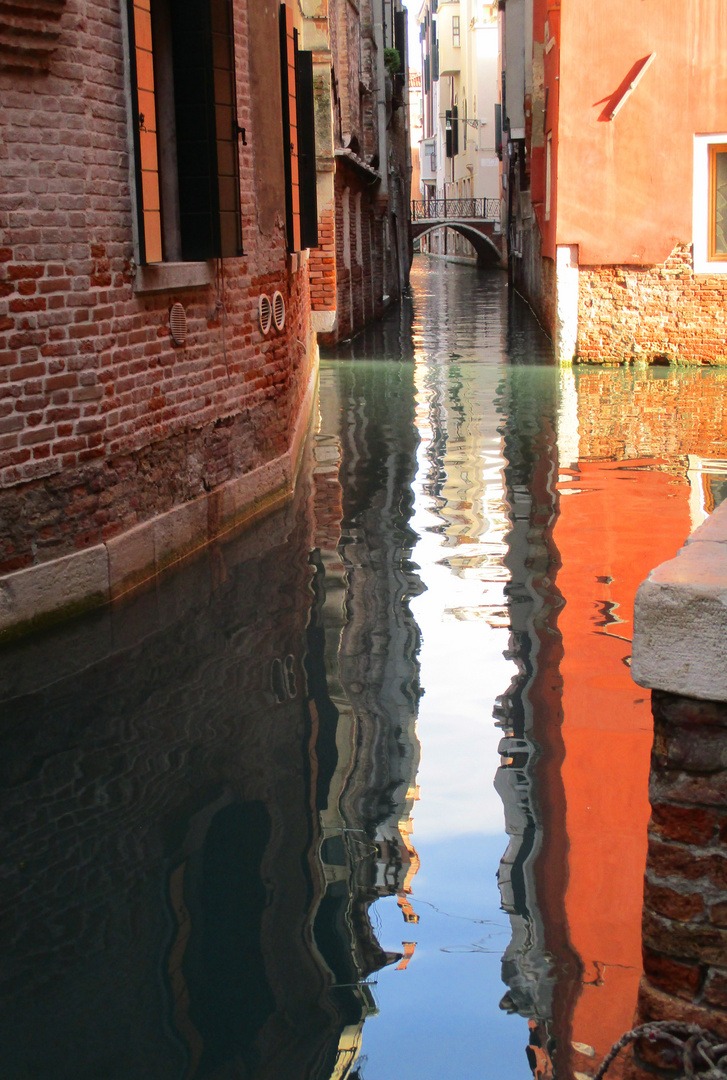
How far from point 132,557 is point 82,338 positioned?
1.05 meters

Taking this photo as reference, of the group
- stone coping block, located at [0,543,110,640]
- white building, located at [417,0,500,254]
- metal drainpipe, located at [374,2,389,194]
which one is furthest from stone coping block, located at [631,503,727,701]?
white building, located at [417,0,500,254]

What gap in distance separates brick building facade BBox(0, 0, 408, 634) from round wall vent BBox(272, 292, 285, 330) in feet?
0.08

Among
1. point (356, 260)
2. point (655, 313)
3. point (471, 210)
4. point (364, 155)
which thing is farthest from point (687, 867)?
point (471, 210)

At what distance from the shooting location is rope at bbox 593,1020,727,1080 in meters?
2.28

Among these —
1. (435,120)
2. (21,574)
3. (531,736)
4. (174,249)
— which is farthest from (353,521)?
(435,120)

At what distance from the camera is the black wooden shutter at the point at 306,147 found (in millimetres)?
9164

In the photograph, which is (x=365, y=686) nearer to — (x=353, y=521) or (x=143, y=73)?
(x=353, y=521)

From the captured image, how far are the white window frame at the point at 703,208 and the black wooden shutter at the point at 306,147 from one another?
6.25 metres

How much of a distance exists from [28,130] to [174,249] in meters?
1.60

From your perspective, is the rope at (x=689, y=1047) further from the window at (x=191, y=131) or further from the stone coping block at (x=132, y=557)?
the window at (x=191, y=131)

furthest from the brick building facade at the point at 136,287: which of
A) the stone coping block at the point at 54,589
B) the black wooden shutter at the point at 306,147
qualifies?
Answer: the black wooden shutter at the point at 306,147

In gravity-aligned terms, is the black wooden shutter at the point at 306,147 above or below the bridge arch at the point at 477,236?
below

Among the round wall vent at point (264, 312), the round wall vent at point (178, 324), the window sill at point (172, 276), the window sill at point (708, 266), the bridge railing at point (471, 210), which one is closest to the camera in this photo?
the window sill at point (172, 276)

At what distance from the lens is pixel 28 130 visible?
510 cm
